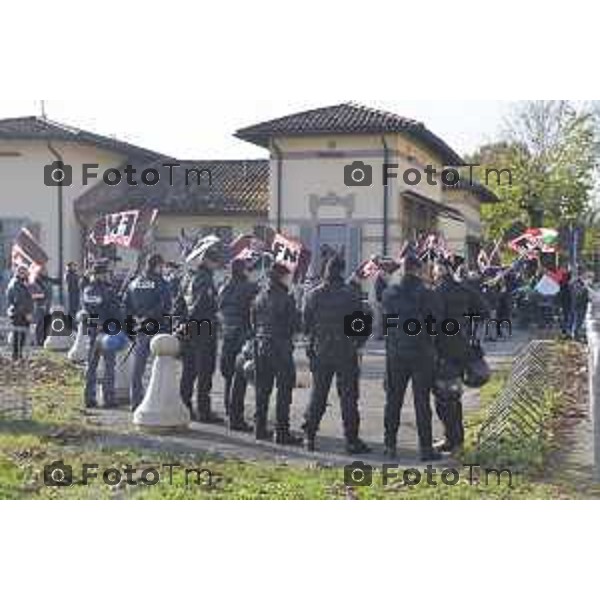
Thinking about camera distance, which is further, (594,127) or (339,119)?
(594,127)

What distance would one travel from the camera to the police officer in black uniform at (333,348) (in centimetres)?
977

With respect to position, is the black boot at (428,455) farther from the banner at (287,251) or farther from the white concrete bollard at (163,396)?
the banner at (287,251)

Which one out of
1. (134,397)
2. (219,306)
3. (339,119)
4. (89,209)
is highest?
(339,119)

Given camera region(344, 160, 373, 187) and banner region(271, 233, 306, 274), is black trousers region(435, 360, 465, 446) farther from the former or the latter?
camera region(344, 160, 373, 187)

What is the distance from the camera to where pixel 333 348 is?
9.88 metres

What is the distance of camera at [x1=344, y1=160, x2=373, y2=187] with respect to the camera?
2567 centimetres

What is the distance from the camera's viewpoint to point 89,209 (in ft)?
86.7

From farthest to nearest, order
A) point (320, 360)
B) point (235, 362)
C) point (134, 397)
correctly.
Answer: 1. point (134, 397)
2. point (235, 362)
3. point (320, 360)

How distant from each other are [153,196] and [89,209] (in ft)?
11.1

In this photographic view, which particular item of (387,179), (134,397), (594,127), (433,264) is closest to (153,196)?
(387,179)

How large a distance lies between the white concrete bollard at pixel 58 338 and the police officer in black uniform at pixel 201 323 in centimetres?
886

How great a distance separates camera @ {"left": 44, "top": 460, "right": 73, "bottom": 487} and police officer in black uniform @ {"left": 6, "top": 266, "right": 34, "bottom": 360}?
26.1 feet

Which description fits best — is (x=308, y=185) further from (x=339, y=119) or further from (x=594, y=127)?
(x=594, y=127)

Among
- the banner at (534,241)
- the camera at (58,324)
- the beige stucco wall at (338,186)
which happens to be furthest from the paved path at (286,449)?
the beige stucco wall at (338,186)
